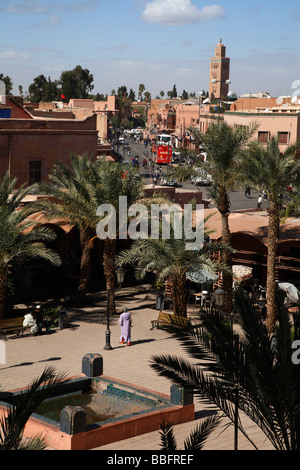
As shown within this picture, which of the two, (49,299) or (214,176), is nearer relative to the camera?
(214,176)

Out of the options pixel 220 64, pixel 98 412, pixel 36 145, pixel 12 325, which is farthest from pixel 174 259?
pixel 220 64

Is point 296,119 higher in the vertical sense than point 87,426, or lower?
higher

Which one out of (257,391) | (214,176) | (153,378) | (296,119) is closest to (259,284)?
(214,176)

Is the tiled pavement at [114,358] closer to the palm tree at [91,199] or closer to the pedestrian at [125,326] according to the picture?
the pedestrian at [125,326]

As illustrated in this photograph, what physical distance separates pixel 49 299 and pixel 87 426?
13.6 m

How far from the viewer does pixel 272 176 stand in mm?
23469

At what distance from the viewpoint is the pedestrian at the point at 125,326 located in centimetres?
2114

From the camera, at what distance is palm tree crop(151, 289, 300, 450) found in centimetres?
982

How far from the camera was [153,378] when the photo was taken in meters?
18.4

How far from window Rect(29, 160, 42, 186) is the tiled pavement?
40.6ft
